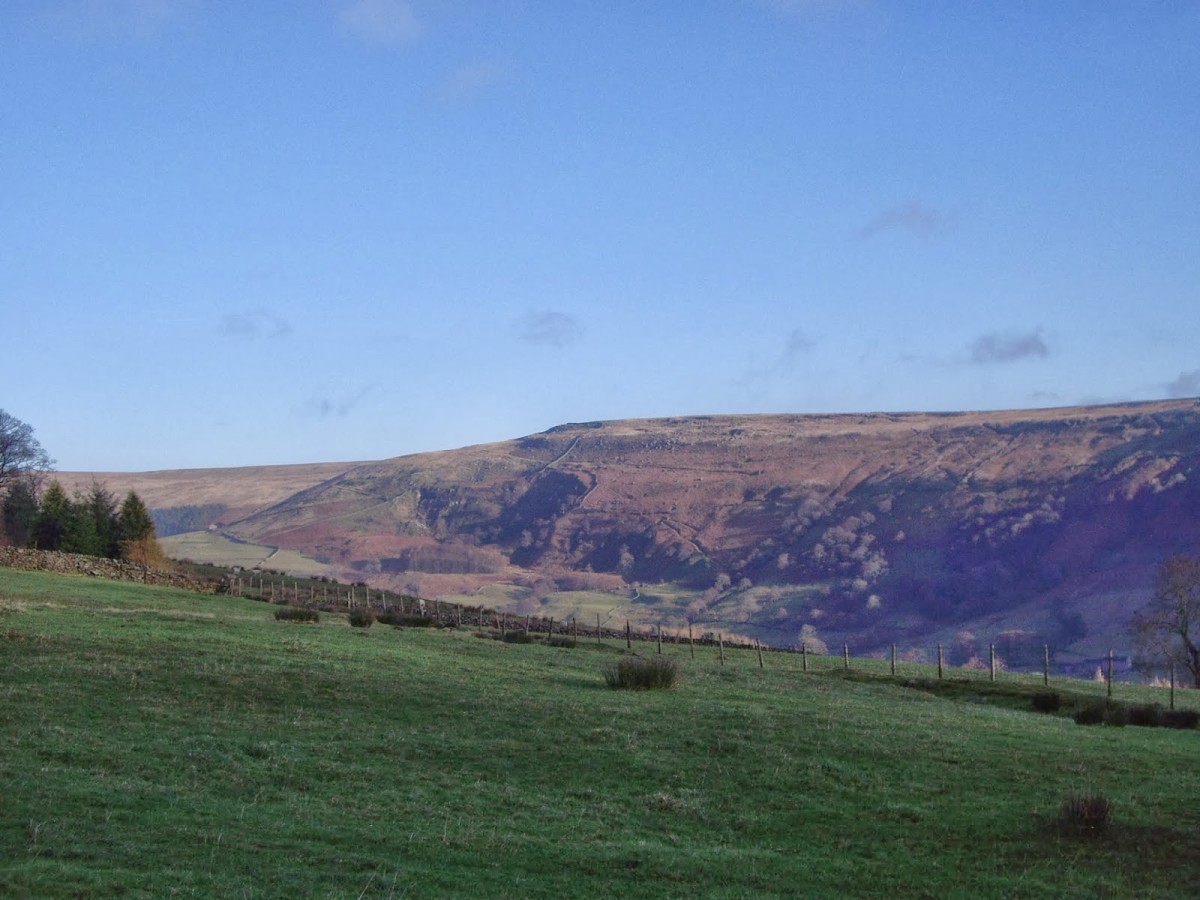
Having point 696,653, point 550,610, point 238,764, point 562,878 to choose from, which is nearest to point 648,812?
point 562,878

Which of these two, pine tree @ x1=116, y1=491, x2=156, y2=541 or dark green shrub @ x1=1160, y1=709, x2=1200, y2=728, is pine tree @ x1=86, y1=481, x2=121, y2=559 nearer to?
pine tree @ x1=116, y1=491, x2=156, y2=541

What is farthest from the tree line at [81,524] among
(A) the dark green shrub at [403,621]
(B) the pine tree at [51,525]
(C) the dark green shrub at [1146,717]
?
(C) the dark green shrub at [1146,717]

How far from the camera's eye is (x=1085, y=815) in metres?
16.6

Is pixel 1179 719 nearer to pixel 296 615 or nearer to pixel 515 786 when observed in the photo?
pixel 515 786

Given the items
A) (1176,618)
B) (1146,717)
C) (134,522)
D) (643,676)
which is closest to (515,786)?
(643,676)

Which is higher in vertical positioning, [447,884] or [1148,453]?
[1148,453]

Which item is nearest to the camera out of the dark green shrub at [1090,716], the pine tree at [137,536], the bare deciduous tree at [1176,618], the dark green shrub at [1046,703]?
the dark green shrub at [1090,716]

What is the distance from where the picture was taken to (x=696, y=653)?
5056cm

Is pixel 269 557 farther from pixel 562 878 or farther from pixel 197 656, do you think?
pixel 562 878

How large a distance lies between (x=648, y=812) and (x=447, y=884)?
480 cm

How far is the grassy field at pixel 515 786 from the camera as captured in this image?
43.4 ft

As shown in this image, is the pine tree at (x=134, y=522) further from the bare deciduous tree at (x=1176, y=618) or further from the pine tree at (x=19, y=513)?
the bare deciduous tree at (x=1176, y=618)

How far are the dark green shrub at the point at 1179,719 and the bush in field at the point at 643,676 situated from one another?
13985 mm

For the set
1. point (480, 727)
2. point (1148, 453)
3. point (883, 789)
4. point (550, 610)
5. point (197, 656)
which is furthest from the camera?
point (1148, 453)
